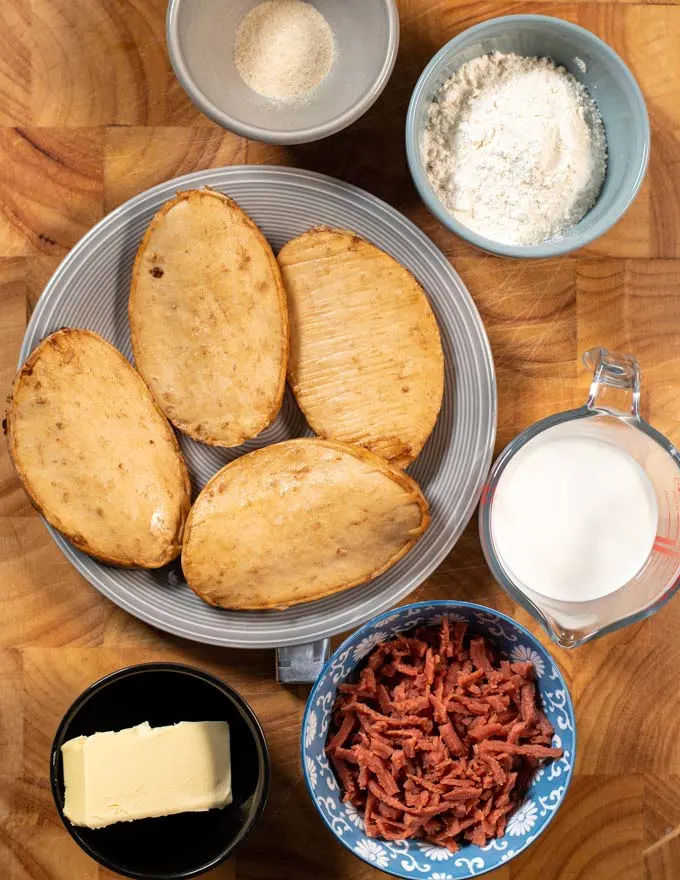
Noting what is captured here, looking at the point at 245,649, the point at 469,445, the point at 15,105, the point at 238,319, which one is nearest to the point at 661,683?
the point at 469,445

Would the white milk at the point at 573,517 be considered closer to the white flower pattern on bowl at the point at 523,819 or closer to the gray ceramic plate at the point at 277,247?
the gray ceramic plate at the point at 277,247

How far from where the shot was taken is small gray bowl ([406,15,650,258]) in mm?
952

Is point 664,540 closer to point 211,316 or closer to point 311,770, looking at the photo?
point 311,770

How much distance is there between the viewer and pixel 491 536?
979 millimetres

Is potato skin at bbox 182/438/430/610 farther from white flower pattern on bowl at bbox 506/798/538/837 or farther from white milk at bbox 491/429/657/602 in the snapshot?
white flower pattern on bowl at bbox 506/798/538/837

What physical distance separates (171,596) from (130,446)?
19 centimetres

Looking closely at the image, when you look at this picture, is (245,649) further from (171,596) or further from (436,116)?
(436,116)

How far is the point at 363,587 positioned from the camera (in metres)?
1.04

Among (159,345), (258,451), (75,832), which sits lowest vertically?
(75,832)

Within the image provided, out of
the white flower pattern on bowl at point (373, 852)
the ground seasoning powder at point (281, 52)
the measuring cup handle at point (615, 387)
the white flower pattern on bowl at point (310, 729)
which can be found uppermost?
the ground seasoning powder at point (281, 52)

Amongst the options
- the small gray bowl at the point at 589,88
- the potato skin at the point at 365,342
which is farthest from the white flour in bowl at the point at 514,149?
the potato skin at the point at 365,342

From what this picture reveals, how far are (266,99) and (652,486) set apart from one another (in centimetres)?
62

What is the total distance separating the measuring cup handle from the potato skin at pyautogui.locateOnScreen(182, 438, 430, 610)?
0.76 feet

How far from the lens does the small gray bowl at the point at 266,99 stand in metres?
0.92
